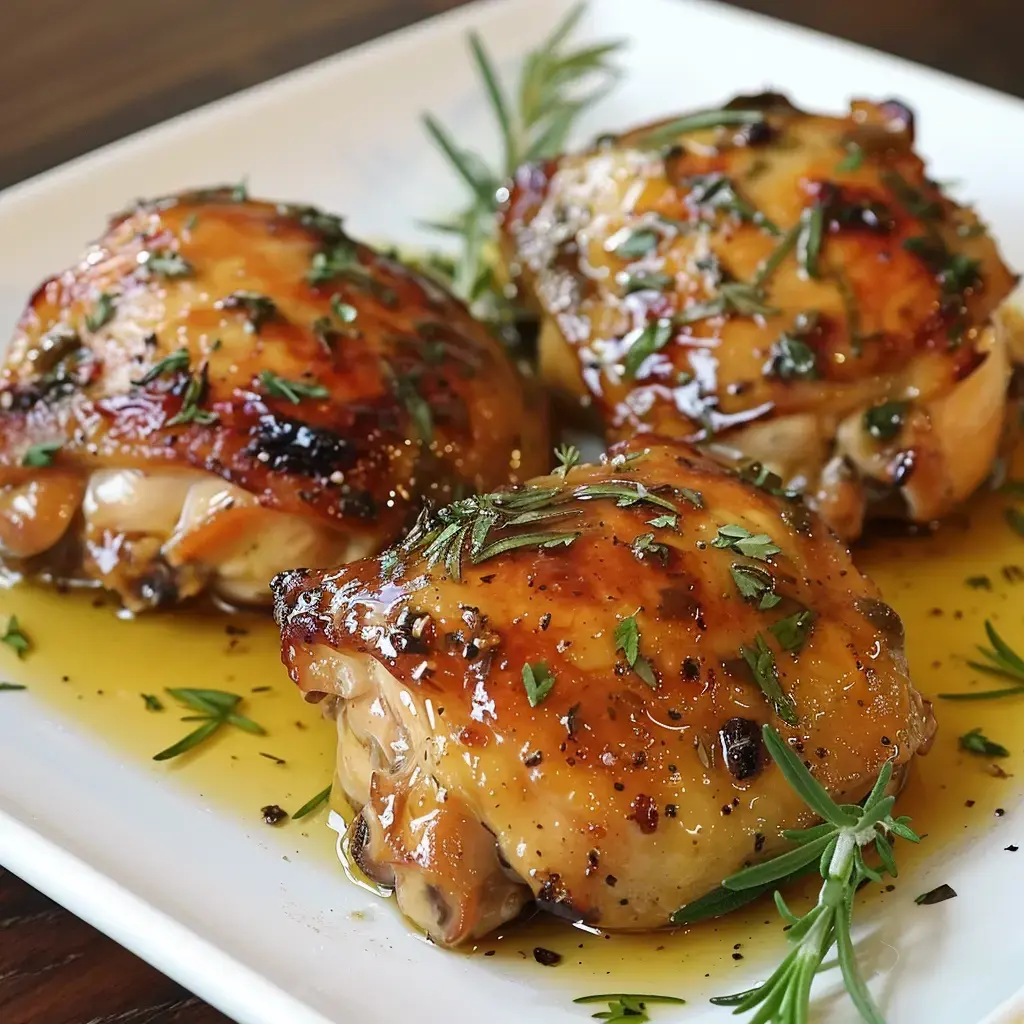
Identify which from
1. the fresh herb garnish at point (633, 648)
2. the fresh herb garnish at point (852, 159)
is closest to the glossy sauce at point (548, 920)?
the fresh herb garnish at point (633, 648)

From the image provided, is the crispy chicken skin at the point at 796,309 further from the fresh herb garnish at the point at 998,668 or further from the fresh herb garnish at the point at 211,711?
the fresh herb garnish at the point at 211,711

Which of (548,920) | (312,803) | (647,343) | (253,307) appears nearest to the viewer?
(548,920)

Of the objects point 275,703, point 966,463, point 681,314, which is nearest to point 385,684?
point 275,703

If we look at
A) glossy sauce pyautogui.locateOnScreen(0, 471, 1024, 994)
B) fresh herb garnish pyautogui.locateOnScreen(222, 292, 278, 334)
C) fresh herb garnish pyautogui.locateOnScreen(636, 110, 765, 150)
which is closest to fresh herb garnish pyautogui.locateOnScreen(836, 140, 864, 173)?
fresh herb garnish pyautogui.locateOnScreen(636, 110, 765, 150)

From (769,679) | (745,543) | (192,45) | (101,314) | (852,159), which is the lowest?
(769,679)

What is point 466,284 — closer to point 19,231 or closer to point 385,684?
point 19,231

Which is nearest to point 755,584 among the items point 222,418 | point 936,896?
point 936,896

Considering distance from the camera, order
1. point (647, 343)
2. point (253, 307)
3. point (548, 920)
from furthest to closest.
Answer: point (647, 343), point (253, 307), point (548, 920)

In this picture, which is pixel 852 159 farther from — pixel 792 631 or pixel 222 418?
pixel 222 418
